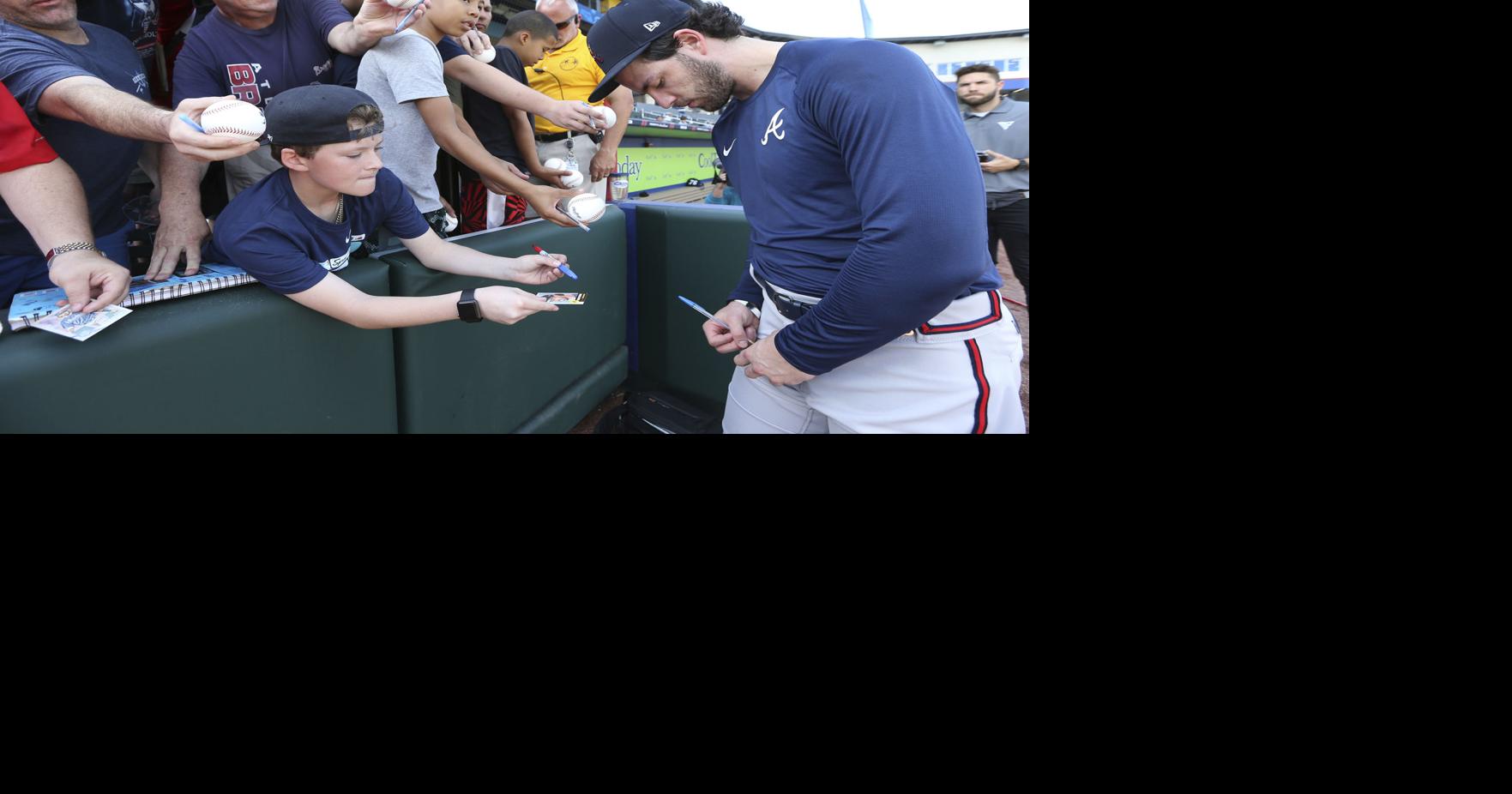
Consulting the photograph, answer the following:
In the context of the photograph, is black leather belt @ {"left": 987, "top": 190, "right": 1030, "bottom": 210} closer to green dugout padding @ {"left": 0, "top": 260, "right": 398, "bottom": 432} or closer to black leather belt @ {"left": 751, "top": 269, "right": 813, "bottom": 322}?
black leather belt @ {"left": 751, "top": 269, "right": 813, "bottom": 322}

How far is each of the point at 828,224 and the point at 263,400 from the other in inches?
33.4

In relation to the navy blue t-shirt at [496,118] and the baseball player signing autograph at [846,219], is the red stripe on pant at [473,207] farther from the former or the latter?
the baseball player signing autograph at [846,219]

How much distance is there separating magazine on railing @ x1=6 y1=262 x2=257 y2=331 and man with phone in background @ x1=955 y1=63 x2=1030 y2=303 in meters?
2.31

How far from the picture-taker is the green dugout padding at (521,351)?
52.8 inches

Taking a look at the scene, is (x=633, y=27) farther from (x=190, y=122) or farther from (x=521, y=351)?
(x=521, y=351)

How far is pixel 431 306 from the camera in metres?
1.17

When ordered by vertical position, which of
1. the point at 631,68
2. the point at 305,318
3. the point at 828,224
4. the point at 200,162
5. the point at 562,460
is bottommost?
the point at 562,460

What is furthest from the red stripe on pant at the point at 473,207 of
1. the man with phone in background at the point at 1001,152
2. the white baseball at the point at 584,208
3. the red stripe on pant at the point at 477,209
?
the man with phone in background at the point at 1001,152

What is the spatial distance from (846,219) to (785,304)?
19cm

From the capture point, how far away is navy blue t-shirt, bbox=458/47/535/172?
1776 millimetres

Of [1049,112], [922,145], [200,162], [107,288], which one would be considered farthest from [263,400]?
[1049,112]

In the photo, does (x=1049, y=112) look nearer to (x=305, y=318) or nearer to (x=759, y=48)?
(x=759, y=48)

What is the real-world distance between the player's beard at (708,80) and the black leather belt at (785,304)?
0.89 ft

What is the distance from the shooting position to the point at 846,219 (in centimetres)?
96
